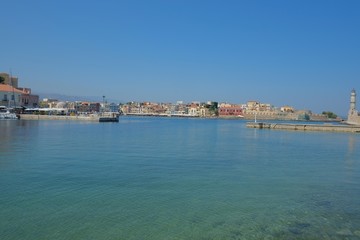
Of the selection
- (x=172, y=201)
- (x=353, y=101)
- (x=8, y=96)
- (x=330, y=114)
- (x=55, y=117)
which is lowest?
(x=172, y=201)

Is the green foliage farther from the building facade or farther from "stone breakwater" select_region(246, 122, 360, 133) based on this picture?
the building facade

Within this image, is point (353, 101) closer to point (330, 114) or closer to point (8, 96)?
point (330, 114)

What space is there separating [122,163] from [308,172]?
9442 mm

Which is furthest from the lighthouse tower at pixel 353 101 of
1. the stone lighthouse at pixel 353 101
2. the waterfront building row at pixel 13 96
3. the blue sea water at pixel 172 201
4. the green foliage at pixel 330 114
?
the blue sea water at pixel 172 201

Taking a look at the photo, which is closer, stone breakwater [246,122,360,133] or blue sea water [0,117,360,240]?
blue sea water [0,117,360,240]

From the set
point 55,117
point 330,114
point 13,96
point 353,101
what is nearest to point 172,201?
point 55,117

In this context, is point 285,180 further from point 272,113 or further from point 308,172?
point 272,113

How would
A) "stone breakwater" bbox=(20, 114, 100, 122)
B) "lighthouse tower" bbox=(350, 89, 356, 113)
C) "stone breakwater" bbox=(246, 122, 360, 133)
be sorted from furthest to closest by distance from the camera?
"lighthouse tower" bbox=(350, 89, 356, 113)
"stone breakwater" bbox=(20, 114, 100, 122)
"stone breakwater" bbox=(246, 122, 360, 133)

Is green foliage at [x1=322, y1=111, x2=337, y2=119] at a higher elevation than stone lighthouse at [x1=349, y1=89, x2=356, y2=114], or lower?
lower

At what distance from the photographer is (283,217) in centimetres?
959

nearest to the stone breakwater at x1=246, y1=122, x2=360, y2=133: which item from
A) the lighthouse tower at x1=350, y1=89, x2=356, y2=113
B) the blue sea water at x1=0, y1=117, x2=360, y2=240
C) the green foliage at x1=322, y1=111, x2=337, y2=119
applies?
the lighthouse tower at x1=350, y1=89, x2=356, y2=113

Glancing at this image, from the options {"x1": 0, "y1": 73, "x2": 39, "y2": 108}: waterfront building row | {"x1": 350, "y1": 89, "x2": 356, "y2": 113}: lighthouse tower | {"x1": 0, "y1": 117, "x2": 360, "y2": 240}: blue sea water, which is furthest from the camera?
{"x1": 350, "y1": 89, "x2": 356, "y2": 113}: lighthouse tower

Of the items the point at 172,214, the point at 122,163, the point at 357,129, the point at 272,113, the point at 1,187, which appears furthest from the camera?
the point at 272,113

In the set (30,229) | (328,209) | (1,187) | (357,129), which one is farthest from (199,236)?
(357,129)
